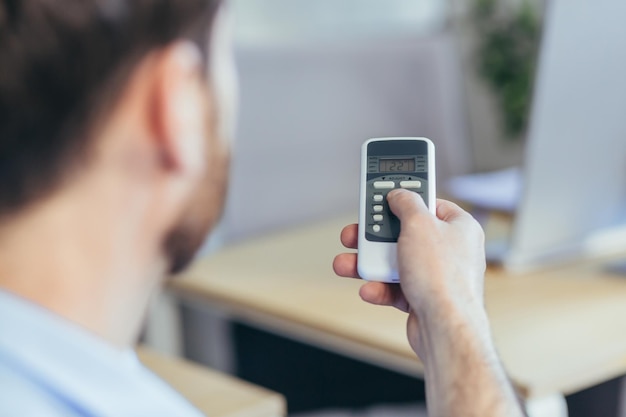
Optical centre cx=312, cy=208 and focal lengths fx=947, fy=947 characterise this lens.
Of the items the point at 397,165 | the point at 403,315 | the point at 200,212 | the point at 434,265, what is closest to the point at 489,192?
the point at 403,315

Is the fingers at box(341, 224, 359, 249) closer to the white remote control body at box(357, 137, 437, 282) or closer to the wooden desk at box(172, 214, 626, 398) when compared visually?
the white remote control body at box(357, 137, 437, 282)

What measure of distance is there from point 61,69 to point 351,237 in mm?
394

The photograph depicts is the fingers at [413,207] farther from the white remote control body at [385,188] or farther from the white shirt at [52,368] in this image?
the white shirt at [52,368]

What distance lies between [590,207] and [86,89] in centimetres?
100

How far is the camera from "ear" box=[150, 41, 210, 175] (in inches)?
18.8

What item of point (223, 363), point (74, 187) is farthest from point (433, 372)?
point (223, 363)

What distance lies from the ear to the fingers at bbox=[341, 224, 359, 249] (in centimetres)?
→ 32

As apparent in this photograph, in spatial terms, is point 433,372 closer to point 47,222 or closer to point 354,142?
point 47,222

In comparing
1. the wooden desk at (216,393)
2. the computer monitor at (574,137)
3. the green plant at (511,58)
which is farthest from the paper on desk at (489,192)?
the green plant at (511,58)

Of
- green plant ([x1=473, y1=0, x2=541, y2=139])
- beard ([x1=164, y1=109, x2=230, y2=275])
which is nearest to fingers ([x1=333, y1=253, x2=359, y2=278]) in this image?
beard ([x1=164, y1=109, x2=230, y2=275])

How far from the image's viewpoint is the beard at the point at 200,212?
1.69 feet

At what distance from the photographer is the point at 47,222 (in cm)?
48

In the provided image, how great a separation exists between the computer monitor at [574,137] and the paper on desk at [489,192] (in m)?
0.15

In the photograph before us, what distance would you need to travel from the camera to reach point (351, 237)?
0.81 m
